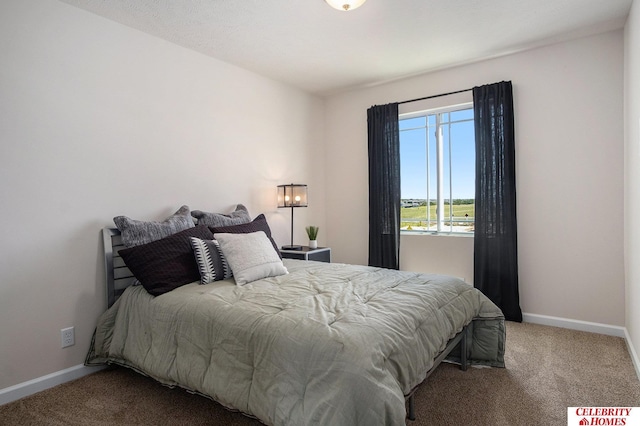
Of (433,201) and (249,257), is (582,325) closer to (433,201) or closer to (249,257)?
(433,201)

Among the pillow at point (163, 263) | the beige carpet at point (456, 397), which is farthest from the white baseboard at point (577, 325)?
the pillow at point (163, 263)

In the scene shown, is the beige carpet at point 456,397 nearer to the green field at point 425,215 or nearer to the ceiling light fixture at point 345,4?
the green field at point 425,215

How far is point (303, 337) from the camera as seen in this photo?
161cm

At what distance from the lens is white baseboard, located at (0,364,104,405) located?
2.22 metres

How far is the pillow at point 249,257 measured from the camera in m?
2.57

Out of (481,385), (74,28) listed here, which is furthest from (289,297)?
(74,28)

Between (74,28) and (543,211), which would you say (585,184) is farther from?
(74,28)

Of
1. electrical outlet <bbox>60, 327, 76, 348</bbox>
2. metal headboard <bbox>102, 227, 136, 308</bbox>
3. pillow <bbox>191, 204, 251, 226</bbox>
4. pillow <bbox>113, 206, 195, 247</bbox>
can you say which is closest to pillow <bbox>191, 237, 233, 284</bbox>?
pillow <bbox>113, 206, 195, 247</bbox>

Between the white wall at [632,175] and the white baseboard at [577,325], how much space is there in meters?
0.16

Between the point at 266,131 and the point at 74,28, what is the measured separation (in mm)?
1949

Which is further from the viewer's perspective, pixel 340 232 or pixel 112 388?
pixel 340 232

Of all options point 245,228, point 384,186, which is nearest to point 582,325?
point 384,186

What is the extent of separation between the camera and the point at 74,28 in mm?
2568

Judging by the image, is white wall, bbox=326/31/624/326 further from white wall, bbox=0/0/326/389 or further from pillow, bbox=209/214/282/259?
white wall, bbox=0/0/326/389
